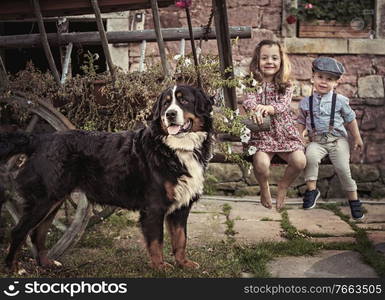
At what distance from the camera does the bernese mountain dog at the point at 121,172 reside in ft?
11.3

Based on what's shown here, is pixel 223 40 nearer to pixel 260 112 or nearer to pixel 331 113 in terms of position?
pixel 260 112

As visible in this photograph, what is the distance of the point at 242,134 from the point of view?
3662 mm

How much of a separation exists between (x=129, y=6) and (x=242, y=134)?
117 cm

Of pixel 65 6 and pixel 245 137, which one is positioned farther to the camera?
pixel 65 6

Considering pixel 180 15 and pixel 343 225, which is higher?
pixel 180 15

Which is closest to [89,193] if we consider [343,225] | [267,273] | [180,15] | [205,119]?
[205,119]

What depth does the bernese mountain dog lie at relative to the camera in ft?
11.3

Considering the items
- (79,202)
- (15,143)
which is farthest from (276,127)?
(15,143)

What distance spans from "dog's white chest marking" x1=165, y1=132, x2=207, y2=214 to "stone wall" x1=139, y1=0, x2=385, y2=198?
11.3ft

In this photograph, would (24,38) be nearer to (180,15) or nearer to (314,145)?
(314,145)

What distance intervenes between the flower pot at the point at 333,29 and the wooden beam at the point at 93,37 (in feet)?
9.22

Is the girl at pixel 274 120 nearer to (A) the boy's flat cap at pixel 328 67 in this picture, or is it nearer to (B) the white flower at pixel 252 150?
(B) the white flower at pixel 252 150

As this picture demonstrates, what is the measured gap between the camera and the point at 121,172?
352 centimetres

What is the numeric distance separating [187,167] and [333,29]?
4.19 meters
